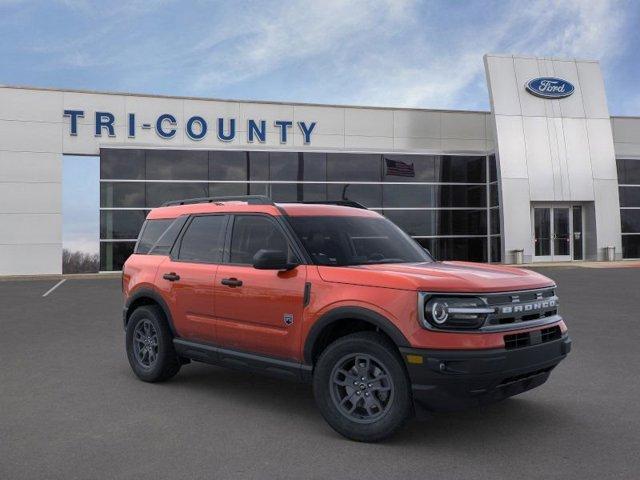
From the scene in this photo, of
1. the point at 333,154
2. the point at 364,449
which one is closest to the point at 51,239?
the point at 333,154

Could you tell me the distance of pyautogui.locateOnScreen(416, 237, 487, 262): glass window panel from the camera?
1087 inches

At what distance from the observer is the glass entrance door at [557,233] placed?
27.8 m

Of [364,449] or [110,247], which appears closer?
[364,449]

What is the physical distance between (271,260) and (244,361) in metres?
1.06

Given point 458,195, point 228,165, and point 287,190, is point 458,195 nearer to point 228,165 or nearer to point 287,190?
point 287,190

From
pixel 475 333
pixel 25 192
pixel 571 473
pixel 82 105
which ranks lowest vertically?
pixel 571 473

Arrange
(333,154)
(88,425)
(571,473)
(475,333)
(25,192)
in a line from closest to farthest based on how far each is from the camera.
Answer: (571,473) < (475,333) < (88,425) < (25,192) < (333,154)

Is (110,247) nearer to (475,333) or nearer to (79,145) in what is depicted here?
(79,145)

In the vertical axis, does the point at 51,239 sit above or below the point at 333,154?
below

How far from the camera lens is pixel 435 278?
4496 mm

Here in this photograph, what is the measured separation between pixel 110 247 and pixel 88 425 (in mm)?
20848

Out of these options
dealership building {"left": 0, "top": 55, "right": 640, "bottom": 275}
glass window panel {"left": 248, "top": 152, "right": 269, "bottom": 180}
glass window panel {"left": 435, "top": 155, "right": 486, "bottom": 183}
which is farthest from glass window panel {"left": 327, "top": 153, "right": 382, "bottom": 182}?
glass window panel {"left": 435, "top": 155, "right": 486, "bottom": 183}

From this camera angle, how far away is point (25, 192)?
2430 cm

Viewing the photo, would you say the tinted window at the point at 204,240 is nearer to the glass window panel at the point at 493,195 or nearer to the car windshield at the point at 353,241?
the car windshield at the point at 353,241
